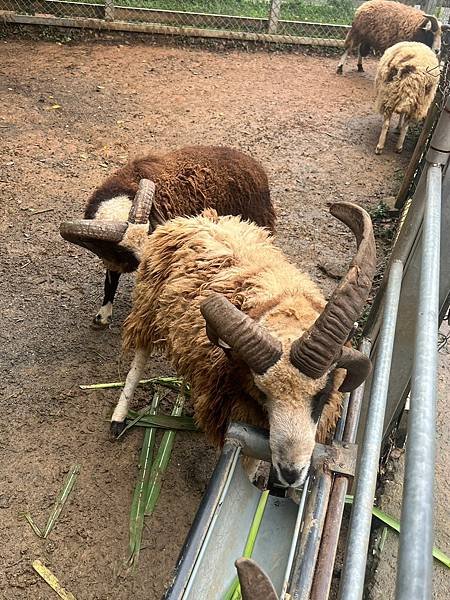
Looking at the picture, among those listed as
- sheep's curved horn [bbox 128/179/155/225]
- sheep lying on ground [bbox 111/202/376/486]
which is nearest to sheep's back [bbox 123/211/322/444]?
sheep lying on ground [bbox 111/202/376/486]

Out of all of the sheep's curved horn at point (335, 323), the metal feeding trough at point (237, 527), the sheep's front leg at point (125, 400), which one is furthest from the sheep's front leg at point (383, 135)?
the metal feeding trough at point (237, 527)

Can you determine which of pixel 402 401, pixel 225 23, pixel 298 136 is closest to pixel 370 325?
pixel 402 401

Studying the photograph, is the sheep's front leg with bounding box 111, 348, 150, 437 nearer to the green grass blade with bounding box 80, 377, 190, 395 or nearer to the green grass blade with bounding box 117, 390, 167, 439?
the green grass blade with bounding box 117, 390, 167, 439

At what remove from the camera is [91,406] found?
3.99 metres

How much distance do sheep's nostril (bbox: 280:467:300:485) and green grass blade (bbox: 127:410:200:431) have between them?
1.56 m

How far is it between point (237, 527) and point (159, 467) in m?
1.62

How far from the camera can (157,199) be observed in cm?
437

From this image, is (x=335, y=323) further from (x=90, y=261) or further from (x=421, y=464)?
(x=90, y=261)

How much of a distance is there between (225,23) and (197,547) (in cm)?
1155

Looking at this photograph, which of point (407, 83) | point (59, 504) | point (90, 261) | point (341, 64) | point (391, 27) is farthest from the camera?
point (341, 64)

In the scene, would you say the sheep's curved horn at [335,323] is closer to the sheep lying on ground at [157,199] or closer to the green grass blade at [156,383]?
the sheep lying on ground at [157,199]

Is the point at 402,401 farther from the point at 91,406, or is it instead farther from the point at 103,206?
the point at 103,206

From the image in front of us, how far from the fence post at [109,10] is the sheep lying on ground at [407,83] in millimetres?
5196

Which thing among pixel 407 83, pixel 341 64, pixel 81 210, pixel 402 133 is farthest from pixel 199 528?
pixel 341 64
